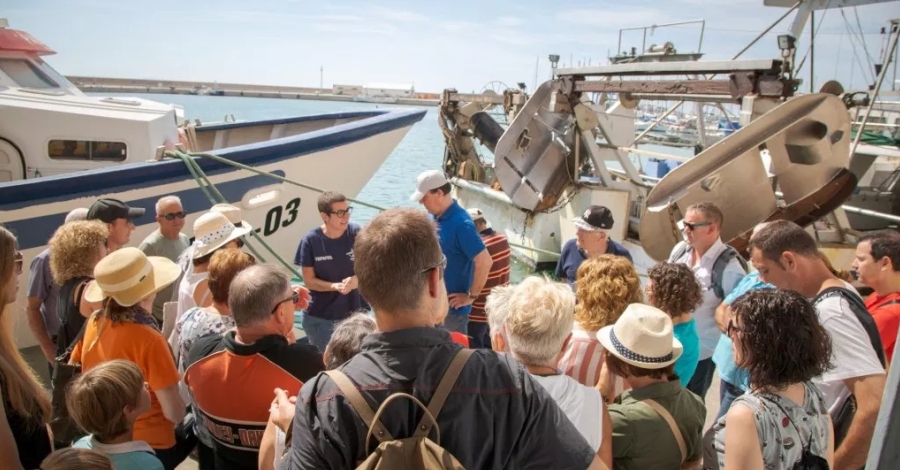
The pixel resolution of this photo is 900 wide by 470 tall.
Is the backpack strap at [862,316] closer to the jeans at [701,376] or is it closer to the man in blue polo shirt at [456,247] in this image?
the jeans at [701,376]

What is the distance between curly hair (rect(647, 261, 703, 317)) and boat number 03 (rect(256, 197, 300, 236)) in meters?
5.23

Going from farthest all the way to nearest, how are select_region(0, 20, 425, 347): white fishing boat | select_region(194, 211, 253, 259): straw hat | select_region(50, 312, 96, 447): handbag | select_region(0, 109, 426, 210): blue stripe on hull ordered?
select_region(0, 20, 425, 347): white fishing boat
select_region(0, 109, 426, 210): blue stripe on hull
select_region(194, 211, 253, 259): straw hat
select_region(50, 312, 96, 447): handbag

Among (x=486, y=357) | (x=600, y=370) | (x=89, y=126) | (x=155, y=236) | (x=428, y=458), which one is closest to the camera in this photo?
(x=428, y=458)

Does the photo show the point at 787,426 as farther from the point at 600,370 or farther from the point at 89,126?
the point at 89,126

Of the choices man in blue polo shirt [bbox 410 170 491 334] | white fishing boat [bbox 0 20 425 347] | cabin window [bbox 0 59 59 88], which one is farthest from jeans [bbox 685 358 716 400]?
cabin window [bbox 0 59 59 88]

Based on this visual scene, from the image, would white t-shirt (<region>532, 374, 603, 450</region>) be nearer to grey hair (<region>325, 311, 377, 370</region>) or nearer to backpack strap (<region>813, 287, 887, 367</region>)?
grey hair (<region>325, 311, 377, 370</region>)

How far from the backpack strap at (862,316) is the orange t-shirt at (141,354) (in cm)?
257

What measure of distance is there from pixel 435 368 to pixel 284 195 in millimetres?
6108

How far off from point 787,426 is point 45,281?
370cm

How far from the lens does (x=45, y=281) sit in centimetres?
345

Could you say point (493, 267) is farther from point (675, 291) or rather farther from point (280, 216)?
point (280, 216)

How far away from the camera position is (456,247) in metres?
3.97

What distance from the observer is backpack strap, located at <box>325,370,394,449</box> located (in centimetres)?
126

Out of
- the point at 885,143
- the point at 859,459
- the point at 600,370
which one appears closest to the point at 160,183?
the point at 600,370
